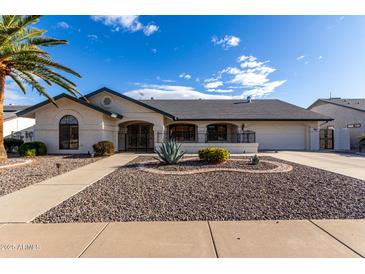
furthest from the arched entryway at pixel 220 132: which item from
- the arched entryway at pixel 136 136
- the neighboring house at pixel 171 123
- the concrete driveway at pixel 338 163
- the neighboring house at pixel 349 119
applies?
the neighboring house at pixel 349 119

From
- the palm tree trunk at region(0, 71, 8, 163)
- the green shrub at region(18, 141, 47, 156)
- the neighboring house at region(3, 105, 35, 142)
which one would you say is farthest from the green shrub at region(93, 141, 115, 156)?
the neighboring house at region(3, 105, 35, 142)

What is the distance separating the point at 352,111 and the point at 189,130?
57.8 feet

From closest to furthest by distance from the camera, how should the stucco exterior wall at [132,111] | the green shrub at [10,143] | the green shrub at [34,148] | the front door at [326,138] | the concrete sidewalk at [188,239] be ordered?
the concrete sidewalk at [188,239], the green shrub at [34,148], the stucco exterior wall at [132,111], the green shrub at [10,143], the front door at [326,138]

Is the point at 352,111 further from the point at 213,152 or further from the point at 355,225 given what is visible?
the point at 355,225

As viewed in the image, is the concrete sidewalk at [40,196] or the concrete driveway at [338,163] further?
the concrete driveway at [338,163]

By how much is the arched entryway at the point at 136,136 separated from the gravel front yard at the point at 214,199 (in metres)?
11.8

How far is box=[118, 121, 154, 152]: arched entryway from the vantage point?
1942cm

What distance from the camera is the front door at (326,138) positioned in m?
20.8

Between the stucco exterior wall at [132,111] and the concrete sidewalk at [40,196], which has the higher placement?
the stucco exterior wall at [132,111]

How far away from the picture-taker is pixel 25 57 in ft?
38.3

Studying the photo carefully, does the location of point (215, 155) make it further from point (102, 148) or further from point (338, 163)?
point (102, 148)

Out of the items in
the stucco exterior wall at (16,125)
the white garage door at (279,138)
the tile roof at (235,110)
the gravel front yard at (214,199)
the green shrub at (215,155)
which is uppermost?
the tile roof at (235,110)

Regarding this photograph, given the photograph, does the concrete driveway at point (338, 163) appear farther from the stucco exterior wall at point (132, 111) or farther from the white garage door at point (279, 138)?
the stucco exterior wall at point (132, 111)

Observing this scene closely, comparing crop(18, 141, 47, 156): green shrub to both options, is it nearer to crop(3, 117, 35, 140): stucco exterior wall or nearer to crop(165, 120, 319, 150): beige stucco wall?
crop(165, 120, 319, 150): beige stucco wall
